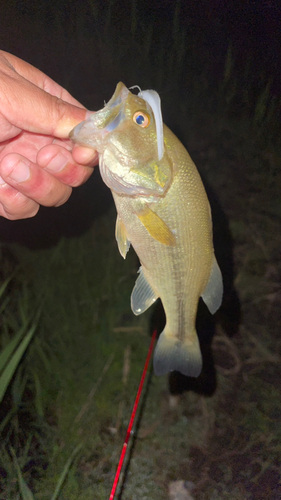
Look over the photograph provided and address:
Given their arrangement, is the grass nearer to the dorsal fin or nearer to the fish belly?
the fish belly

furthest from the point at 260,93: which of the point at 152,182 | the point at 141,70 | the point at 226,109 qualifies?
the point at 152,182

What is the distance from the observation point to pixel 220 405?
2650 mm

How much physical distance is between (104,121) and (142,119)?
0.12 metres

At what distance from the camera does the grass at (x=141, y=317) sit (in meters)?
2.33

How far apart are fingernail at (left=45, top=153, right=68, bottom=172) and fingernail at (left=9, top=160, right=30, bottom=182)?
9 cm

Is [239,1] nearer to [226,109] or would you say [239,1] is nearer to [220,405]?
[226,109]

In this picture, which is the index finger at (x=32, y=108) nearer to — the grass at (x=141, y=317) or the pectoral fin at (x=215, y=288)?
the pectoral fin at (x=215, y=288)

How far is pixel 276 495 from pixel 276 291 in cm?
158

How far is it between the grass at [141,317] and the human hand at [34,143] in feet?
4.31

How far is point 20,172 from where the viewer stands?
1124mm

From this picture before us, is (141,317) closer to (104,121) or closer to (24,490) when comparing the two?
(24,490)

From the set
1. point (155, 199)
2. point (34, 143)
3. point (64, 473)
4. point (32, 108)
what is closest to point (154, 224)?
point (155, 199)

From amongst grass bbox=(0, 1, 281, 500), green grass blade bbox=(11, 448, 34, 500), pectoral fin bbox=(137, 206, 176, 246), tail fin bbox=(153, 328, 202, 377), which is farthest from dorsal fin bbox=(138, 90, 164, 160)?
green grass blade bbox=(11, 448, 34, 500)

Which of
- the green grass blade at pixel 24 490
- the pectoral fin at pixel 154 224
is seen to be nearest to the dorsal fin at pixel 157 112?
the pectoral fin at pixel 154 224
